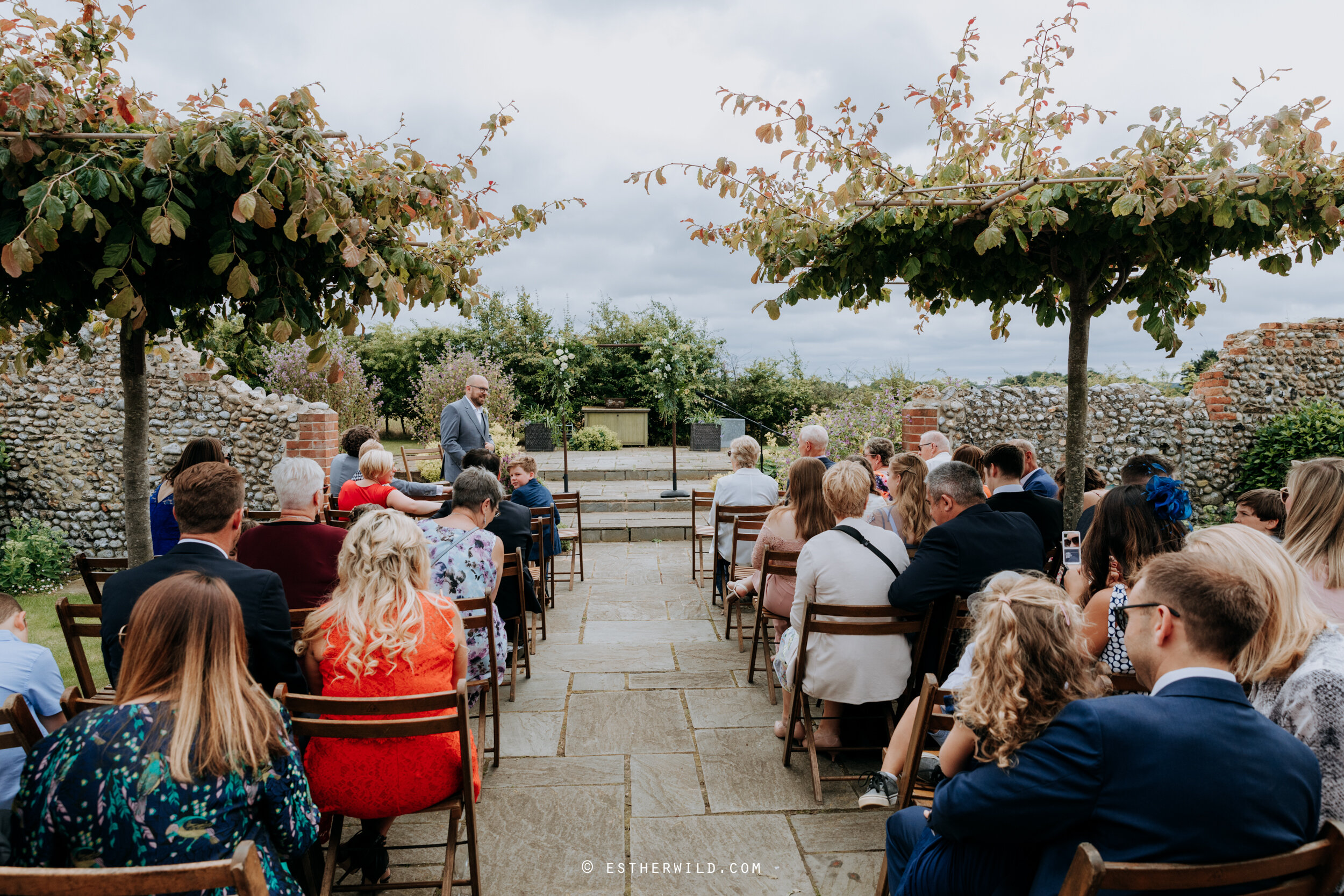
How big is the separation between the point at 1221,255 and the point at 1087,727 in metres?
3.52

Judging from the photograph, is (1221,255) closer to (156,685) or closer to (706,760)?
(706,760)

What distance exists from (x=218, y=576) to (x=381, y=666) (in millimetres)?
551

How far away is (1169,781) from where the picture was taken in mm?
1289

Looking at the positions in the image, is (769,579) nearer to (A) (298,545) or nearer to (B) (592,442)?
Answer: (A) (298,545)

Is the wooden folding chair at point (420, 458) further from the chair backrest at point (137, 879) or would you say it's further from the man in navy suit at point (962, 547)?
the chair backrest at point (137, 879)

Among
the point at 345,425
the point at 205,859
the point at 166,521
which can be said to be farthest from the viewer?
the point at 345,425

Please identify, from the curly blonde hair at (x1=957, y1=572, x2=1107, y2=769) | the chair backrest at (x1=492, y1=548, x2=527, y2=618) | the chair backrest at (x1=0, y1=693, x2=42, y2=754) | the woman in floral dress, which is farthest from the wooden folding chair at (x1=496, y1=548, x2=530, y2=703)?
the curly blonde hair at (x1=957, y1=572, x2=1107, y2=769)

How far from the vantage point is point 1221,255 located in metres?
3.72

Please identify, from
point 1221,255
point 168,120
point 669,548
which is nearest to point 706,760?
point 168,120

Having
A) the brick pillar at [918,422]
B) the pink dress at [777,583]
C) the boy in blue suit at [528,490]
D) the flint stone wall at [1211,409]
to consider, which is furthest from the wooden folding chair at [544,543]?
the flint stone wall at [1211,409]

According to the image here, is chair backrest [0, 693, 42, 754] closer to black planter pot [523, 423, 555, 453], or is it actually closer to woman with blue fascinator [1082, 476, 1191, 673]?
woman with blue fascinator [1082, 476, 1191, 673]

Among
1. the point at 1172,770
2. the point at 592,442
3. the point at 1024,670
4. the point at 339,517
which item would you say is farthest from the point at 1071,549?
the point at 592,442

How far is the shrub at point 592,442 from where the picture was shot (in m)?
14.7

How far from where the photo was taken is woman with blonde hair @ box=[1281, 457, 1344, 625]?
2.25m
